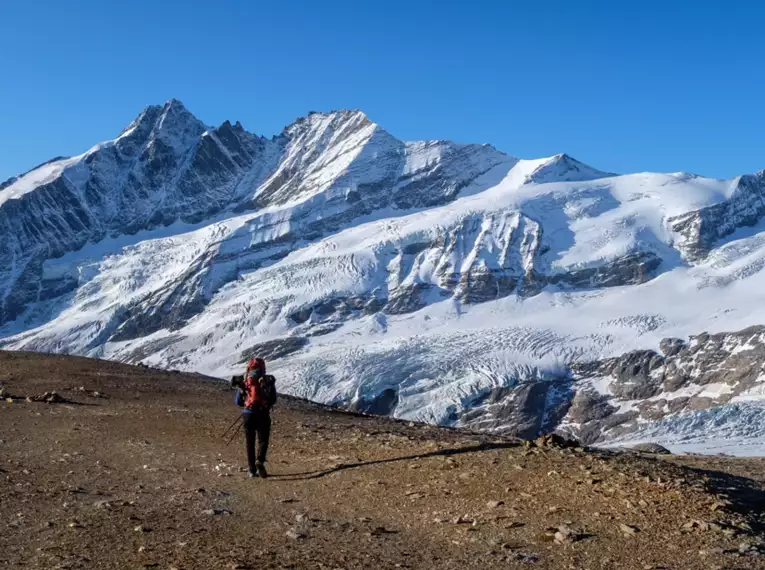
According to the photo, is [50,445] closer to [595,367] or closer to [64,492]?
[64,492]

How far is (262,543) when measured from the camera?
11359 millimetres

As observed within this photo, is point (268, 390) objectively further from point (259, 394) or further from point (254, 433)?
point (254, 433)

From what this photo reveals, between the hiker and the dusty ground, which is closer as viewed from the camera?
the dusty ground

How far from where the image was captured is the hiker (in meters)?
16.8

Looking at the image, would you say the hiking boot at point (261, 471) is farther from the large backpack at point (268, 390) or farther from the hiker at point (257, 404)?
the large backpack at point (268, 390)

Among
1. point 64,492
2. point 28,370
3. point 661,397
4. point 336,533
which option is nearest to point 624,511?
point 336,533

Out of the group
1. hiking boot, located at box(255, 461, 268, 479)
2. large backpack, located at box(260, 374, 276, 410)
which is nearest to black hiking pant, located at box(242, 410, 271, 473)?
hiking boot, located at box(255, 461, 268, 479)

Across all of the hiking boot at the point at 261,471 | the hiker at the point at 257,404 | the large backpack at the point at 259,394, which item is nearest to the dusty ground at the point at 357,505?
the hiking boot at the point at 261,471

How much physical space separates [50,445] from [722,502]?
1527 centimetres

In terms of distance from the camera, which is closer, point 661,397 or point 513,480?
point 513,480

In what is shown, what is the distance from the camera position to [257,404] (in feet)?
56.7

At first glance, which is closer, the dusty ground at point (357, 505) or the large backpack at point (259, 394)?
the dusty ground at point (357, 505)

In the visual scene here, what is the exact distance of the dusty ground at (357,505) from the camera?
10680mm

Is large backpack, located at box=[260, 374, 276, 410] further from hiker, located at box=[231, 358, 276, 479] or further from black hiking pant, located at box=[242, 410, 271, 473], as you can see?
black hiking pant, located at box=[242, 410, 271, 473]
